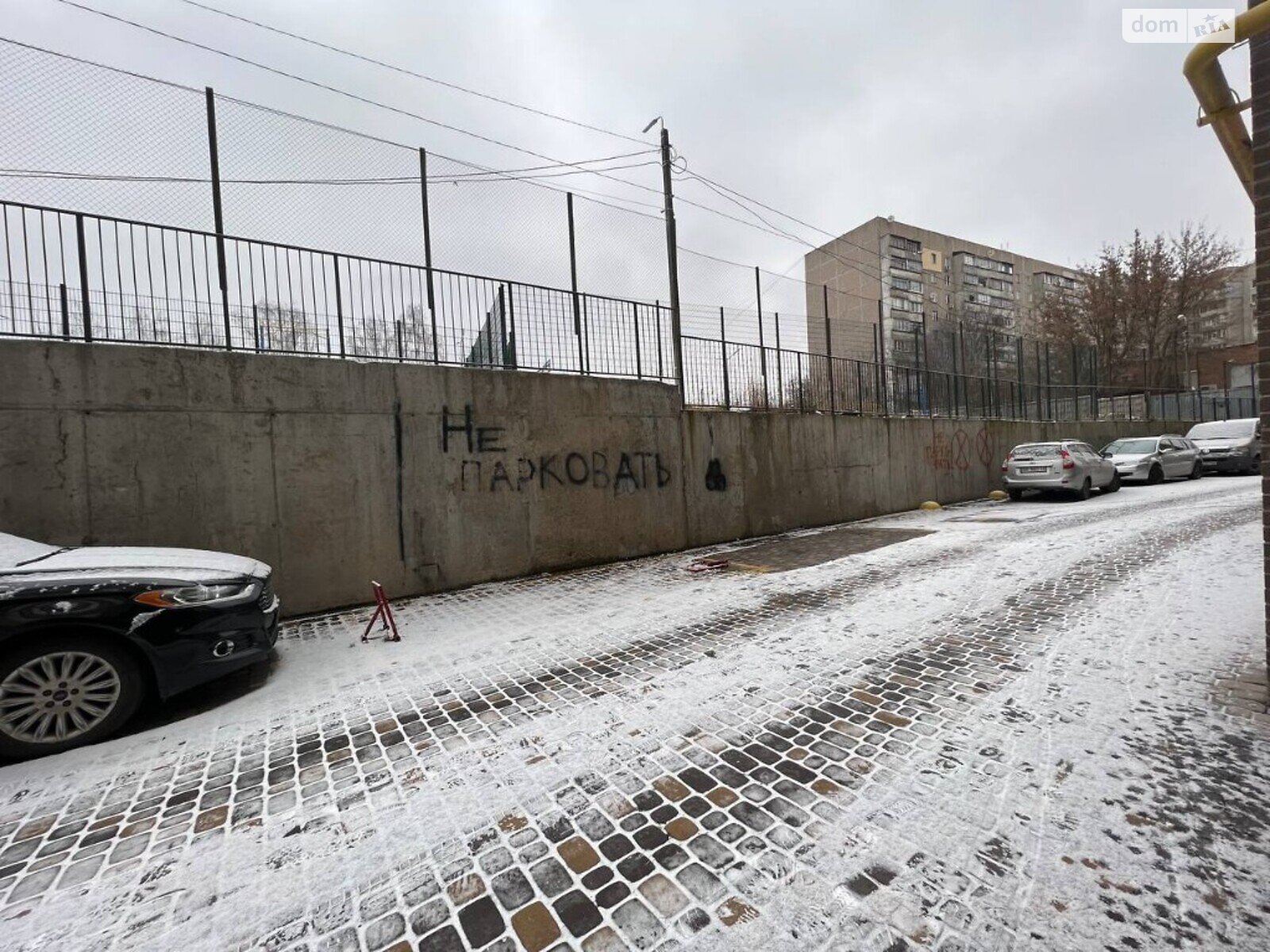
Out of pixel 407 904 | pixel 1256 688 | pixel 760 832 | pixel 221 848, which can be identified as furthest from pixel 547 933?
pixel 1256 688

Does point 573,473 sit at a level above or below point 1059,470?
above

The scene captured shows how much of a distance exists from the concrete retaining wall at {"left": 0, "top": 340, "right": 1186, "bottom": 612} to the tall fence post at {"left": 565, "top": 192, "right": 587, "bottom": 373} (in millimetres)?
410

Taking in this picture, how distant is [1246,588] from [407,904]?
7.16 meters

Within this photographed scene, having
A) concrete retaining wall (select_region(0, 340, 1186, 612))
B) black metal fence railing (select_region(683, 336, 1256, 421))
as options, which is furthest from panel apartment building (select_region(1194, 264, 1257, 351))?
concrete retaining wall (select_region(0, 340, 1186, 612))

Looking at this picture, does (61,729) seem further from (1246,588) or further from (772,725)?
(1246,588)

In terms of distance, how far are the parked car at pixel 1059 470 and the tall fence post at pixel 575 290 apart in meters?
11.5

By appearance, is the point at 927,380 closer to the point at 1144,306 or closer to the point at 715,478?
the point at 715,478

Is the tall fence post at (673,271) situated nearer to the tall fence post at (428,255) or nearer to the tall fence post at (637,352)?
the tall fence post at (637,352)

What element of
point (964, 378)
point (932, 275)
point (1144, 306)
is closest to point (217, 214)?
point (964, 378)

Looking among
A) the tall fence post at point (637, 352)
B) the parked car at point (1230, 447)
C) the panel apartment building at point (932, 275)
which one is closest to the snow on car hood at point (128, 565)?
the tall fence post at point (637, 352)

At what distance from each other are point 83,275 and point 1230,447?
87.8ft

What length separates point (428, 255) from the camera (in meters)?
7.48

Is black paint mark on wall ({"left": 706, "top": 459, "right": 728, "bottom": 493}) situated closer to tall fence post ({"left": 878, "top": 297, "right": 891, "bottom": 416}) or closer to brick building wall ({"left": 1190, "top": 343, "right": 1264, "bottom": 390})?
tall fence post ({"left": 878, "top": 297, "right": 891, "bottom": 416})

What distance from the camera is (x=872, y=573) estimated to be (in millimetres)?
6496
